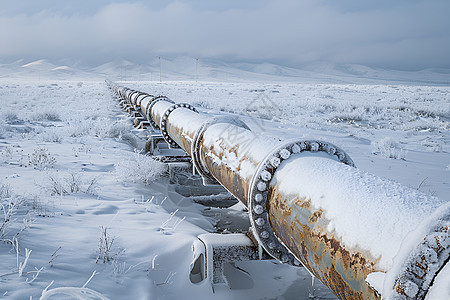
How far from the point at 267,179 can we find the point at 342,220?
63 cm

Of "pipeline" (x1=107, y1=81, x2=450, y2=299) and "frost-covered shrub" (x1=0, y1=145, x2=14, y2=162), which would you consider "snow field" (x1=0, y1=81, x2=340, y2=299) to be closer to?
"frost-covered shrub" (x1=0, y1=145, x2=14, y2=162)

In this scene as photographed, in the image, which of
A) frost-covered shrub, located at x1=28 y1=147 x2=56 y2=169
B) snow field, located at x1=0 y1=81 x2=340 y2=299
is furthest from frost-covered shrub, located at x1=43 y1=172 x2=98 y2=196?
frost-covered shrub, located at x1=28 y1=147 x2=56 y2=169

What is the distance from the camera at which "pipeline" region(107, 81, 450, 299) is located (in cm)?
93

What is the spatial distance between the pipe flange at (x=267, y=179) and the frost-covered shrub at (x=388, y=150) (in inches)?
259

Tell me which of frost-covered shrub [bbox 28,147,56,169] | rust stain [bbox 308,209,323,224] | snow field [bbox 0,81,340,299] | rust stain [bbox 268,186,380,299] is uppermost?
rust stain [bbox 308,209,323,224]

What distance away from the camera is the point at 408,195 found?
4.18ft

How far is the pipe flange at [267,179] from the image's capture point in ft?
6.24

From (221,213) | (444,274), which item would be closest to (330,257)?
(444,274)

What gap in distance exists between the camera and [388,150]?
8.05 meters

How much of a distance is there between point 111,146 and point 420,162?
724 cm

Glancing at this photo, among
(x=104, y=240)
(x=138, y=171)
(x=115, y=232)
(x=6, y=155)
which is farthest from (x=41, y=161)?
(x=104, y=240)

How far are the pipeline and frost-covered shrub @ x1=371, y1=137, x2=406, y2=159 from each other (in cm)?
649

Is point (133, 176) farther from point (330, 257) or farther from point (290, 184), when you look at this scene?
point (330, 257)

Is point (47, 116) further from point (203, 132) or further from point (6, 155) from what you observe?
point (203, 132)
